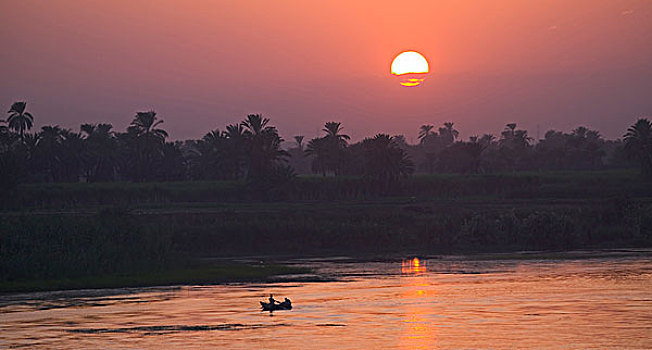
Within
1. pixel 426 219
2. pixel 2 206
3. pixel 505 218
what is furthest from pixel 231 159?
pixel 505 218

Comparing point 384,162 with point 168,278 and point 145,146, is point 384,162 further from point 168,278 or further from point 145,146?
point 168,278

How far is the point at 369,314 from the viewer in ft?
148

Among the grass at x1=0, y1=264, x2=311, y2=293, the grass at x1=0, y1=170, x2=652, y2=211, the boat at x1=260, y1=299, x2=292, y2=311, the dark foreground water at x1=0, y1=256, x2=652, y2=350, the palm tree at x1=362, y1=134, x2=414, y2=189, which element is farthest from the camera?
the palm tree at x1=362, y1=134, x2=414, y2=189

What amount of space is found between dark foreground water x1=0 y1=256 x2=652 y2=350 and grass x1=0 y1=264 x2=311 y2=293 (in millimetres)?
2654

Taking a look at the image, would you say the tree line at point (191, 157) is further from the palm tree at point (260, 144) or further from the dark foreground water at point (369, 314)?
the dark foreground water at point (369, 314)

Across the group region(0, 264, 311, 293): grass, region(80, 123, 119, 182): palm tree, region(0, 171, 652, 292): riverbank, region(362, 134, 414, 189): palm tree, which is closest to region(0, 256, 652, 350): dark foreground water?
region(0, 264, 311, 293): grass

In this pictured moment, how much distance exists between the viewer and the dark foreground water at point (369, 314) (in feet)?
124

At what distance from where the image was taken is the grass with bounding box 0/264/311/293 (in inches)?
2277

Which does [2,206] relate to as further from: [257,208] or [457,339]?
[457,339]

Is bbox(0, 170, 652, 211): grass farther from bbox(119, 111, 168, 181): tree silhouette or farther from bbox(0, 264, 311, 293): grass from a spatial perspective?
bbox(0, 264, 311, 293): grass

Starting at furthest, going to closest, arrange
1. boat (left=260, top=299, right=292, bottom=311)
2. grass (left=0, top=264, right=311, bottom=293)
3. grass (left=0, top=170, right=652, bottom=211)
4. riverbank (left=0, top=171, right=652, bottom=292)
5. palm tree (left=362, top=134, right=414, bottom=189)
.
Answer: palm tree (left=362, top=134, right=414, bottom=189) < grass (left=0, top=170, right=652, bottom=211) < riverbank (left=0, top=171, right=652, bottom=292) < grass (left=0, top=264, right=311, bottom=293) < boat (left=260, top=299, right=292, bottom=311)

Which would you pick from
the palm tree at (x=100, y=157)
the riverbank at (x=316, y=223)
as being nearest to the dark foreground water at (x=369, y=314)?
the riverbank at (x=316, y=223)

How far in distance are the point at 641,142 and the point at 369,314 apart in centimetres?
11068

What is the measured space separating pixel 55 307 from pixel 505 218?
2043 inches
